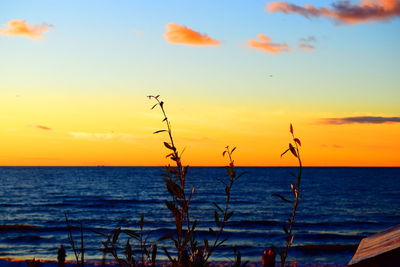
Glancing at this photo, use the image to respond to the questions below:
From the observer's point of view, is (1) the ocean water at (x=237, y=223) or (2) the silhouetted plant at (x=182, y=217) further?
(1) the ocean water at (x=237, y=223)

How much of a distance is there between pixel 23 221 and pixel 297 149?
37479mm

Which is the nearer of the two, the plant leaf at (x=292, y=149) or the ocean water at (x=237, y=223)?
the plant leaf at (x=292, y=149)

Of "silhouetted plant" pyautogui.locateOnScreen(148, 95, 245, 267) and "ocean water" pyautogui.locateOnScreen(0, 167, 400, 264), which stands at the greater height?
"silhouetted plant" pyautogui.locateOnScreen(148, 95, 245, 267)

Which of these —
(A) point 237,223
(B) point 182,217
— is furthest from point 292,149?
(A) point 237,223

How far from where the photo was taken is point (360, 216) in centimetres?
4191

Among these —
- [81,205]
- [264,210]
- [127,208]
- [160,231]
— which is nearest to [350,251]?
[160,231]

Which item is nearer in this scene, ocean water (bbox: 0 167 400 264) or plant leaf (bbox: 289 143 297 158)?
plant leaf (bbox: 289 143 297 158)

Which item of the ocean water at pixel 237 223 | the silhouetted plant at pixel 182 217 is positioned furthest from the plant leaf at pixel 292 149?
the ocean water at pixel 237 223

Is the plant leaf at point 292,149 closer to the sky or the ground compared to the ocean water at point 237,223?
closer to the sky

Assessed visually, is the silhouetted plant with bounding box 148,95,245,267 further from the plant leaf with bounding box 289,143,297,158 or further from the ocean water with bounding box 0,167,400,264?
the ocean water with bounding box 0,167,400,264

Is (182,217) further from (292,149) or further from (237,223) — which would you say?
(237,223)

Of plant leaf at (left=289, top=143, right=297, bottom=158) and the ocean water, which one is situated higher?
plant leaf at (left=289, top=143, right=297, bottom=158)

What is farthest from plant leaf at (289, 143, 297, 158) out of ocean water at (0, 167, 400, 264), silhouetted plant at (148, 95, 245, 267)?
ocean water at (0, 167, 400, 264)

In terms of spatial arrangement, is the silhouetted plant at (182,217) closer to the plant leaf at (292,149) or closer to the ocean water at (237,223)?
the plant leaf at (292,149)
